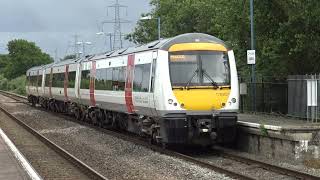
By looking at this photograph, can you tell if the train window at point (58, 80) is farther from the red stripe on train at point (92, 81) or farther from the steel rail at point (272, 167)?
the steel rail at point (272, 167)

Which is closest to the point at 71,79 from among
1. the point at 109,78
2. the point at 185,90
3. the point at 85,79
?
the point at 85,79

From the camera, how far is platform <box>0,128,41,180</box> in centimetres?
1181

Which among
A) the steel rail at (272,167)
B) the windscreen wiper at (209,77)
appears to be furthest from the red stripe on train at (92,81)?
the steel rail at (272,167)

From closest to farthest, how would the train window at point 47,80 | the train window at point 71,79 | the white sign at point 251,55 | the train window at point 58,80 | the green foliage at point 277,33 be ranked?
the green foliage at point 277,33
the white sign at point 251,55
the train window at point 71,79
the train window at point 58,80
the train window at point 47,80

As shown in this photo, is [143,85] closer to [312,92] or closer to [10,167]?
[312,92]

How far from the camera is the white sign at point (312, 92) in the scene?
17.3 metres

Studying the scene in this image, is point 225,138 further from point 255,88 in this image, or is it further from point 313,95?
point 255,88

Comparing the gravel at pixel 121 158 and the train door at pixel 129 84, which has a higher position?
the train door at pixel 129 84

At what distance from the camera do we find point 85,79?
89.6 ft

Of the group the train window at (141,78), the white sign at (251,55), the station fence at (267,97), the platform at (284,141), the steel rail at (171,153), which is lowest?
the steel rail at (171,153)

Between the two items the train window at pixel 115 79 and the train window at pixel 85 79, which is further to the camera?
the train window at pixel 85 79

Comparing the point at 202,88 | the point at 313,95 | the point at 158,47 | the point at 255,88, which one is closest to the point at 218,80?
the point at 202,88

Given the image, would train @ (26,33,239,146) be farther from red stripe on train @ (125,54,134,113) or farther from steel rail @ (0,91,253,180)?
steel rail @ (0,91,253,180)

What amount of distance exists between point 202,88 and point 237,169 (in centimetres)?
312
